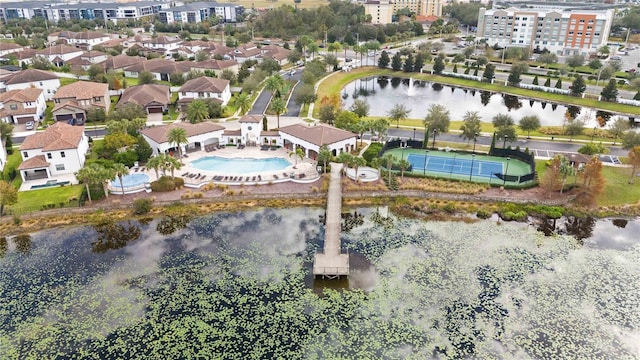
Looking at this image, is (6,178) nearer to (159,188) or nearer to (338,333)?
(159,188)

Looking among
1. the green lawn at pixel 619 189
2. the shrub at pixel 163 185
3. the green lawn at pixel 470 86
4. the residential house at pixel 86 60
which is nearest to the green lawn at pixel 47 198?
the shrub at pixel 163 185

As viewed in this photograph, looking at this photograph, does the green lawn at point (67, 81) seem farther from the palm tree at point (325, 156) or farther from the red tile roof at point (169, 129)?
the palm tree at point (325, 156)

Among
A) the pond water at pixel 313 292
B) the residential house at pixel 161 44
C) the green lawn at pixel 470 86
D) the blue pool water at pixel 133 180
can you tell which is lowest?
the pond water at pixel 313 292

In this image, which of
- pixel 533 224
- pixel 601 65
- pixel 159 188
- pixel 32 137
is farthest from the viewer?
pixel 601 65

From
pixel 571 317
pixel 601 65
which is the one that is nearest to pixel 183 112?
pixel 571 317

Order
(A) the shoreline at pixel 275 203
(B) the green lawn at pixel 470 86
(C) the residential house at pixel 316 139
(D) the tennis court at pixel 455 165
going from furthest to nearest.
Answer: (B) the green lawn at pixel 470 86, (C) the residential house at pixel 316 139, (D) the tennis court at pixel 455 165, (A) the shoreline at pixel 275 203

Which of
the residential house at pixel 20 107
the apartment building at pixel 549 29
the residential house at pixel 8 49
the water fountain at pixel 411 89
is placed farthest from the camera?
the apartment building at pixel 549 29

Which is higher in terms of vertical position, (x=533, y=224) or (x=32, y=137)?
(x=32, y=137)

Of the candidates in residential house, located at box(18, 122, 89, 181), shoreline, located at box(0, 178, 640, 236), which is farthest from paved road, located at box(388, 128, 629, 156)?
residential house, located at box(18, 122, 89, 181)
